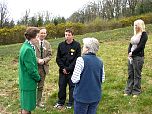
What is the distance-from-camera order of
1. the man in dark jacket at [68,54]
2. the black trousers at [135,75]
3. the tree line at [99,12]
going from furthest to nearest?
1. the tree line at [99,12]
2. the black trousers at [135,75]
3. the man in dark jacket at [68,54]

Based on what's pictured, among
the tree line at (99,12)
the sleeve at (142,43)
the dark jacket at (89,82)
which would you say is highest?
the tree line at (99,12)

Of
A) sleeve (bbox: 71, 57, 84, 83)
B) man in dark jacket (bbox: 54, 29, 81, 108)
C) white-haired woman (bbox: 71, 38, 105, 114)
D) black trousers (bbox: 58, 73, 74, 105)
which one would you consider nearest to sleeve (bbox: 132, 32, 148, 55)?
man in dark jacket (bbox: 54, 29, 81, 108)

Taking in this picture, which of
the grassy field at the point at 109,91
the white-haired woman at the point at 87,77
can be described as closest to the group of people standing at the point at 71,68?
the white-haired woman at the point at 87,77

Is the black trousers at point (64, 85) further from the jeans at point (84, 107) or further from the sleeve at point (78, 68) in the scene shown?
the sleeve at point (78, 68)

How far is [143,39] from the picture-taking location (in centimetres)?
827

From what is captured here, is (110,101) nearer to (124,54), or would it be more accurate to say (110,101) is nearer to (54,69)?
(54,69)

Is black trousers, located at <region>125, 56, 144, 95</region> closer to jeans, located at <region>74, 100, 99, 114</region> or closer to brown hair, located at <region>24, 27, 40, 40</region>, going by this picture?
jeans, located at <region>74, 100, 99, 114</region>

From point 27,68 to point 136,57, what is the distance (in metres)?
3.28

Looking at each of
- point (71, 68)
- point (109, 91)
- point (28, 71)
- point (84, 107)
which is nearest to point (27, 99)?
point (28, 71)

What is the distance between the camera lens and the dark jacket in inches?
221

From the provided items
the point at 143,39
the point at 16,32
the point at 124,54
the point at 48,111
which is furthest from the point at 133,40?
the point at 16,32

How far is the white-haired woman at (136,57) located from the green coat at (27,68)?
3.03 m

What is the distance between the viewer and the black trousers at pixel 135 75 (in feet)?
27.8

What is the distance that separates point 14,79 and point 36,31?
20.0 feet
